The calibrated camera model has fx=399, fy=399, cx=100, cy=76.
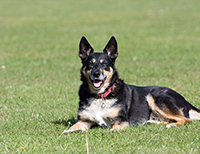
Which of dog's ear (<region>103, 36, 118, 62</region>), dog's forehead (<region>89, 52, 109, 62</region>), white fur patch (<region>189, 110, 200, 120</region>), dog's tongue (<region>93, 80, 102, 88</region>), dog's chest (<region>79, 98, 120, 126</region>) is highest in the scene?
dog's ear (<region>103, 36, 118, 62</region>)

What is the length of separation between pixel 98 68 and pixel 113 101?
653 millimetres

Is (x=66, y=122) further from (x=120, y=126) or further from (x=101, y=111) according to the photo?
(x=120, y=126)

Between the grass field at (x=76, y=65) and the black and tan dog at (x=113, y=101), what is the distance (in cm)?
29

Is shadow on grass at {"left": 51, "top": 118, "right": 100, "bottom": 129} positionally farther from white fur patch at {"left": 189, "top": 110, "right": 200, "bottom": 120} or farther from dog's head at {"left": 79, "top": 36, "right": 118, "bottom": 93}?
white fur patch at {"left": 189, "top": 110, "right": 200, "bottom": 120}

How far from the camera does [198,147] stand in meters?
5.55

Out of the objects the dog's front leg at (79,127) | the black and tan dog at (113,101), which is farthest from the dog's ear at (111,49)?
the dog's front leg at (79,127)

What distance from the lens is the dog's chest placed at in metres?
6.73

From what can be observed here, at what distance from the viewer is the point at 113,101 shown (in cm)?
686

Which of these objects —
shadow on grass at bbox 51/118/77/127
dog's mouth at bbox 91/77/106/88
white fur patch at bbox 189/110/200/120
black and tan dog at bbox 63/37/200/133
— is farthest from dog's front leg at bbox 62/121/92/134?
white fur patch at bbox 189/110/200/120

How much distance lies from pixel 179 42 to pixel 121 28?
483 cm

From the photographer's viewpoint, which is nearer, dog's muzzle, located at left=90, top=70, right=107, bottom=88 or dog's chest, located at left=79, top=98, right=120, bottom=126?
dog's muzzle, located at left=90, top=70, right=107, bottom=88

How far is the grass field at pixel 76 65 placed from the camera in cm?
595

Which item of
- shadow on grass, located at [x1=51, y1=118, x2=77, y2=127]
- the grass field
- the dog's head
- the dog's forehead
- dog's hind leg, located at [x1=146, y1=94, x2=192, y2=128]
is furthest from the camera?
shadow on grass, located at [x1=51, y1=118, x2=77, y2=127]

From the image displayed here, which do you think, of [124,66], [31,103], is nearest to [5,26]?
[124,66]
